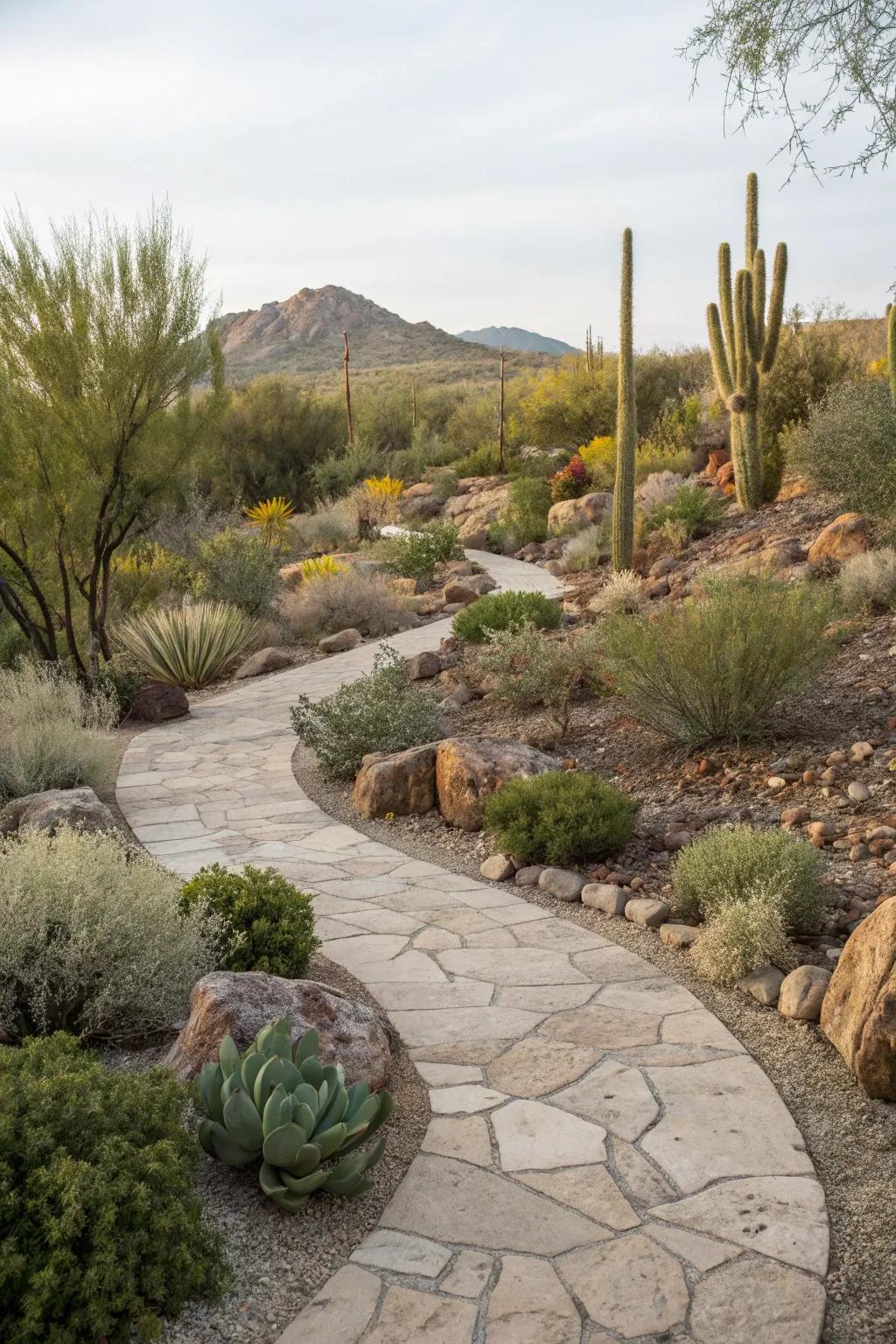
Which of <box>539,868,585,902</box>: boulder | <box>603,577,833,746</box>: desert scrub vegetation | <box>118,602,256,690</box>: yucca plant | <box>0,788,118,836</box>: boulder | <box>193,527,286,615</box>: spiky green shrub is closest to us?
<box>539,868,585,902</box>: boulder

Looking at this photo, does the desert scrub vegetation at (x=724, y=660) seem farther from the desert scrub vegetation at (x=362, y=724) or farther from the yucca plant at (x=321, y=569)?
the yucca plant at (x=321, y=569)

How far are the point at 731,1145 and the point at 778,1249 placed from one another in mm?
513

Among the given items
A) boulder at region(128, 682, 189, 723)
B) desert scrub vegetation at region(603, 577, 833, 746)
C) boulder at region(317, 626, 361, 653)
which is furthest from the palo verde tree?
desert scrub vegetation at region(603, 577, 833, 746)

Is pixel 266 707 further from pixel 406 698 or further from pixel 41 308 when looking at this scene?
pixel 41 308

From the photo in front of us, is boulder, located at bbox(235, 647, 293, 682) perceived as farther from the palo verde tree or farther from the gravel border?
the gravel border

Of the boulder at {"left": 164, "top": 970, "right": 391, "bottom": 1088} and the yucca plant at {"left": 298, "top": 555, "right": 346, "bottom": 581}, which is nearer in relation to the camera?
the boulder at {"left": 164, "top": 970, "right": 391, "bottom": 1088}

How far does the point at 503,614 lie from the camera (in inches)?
454

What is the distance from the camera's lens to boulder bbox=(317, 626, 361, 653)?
536 inches

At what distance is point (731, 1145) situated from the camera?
348 centimetres

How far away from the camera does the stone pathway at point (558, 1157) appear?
9.01 ft

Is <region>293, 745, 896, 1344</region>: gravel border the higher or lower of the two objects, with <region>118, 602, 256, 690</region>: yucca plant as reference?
lower

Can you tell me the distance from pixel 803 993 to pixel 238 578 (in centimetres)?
1138

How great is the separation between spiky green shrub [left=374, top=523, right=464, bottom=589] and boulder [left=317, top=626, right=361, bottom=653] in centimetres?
354

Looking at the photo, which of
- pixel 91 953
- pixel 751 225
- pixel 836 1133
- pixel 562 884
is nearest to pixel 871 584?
pixel 562 884
